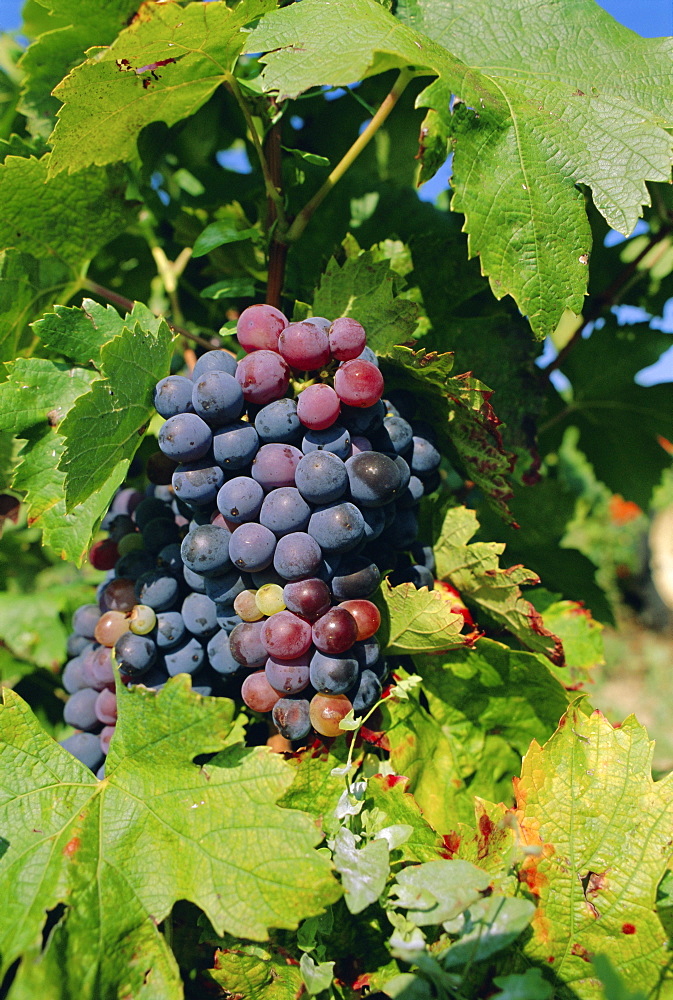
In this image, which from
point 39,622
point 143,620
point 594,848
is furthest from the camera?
point 39,622

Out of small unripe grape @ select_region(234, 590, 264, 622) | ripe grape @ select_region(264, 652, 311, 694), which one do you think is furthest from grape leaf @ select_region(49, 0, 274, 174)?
ripe grape @ select_region(264, 652, 311, 694)

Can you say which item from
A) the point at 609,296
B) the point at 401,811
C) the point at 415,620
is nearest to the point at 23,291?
the point at 415,620

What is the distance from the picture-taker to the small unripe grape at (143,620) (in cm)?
111

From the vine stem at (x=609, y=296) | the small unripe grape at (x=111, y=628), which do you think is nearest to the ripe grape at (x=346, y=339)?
the small unripe grape at (x=111, y=628)

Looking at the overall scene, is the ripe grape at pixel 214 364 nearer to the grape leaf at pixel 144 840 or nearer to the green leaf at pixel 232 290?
the green leaf at pixel 232 290

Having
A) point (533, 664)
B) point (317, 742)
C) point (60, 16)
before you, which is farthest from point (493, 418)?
point (60, 16)

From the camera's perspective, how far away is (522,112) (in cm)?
106

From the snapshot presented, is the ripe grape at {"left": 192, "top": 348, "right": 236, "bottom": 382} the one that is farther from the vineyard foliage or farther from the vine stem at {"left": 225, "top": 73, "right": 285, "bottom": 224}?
the vine stem at {"left": 225, "top": 73, "right": 285, "bottom": 224}

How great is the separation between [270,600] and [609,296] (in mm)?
1371

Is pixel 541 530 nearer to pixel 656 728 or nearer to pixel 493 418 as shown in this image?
pixel 493 418

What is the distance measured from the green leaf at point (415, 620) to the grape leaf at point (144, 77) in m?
0.89

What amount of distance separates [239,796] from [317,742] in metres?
0.15

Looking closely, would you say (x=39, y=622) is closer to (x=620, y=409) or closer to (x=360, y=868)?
(x=360, y=868)

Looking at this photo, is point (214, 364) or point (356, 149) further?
point (356, 149)
